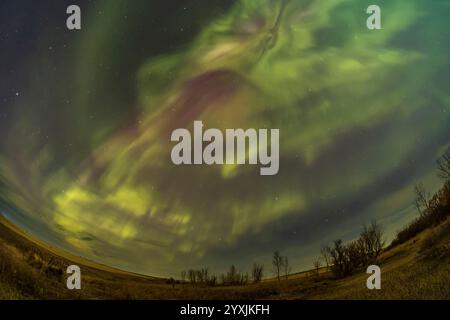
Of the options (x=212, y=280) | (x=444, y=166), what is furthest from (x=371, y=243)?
(x=212, y=280)

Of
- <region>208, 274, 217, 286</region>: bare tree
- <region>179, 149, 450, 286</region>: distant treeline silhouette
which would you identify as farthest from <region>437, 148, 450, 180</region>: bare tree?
<region>208, 274, 217, 286</region>: bare tree

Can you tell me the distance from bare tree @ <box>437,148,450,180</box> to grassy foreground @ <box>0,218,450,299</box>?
0.66 m

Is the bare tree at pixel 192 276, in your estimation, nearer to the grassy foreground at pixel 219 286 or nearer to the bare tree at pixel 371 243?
the grassy foreground at pixel 219 286

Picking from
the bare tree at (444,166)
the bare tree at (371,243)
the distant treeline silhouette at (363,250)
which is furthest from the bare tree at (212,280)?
the bare tree at (444,166)

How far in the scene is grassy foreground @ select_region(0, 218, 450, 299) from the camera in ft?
21.2

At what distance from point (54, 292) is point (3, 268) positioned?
0.80 metres

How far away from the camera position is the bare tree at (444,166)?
265 inches

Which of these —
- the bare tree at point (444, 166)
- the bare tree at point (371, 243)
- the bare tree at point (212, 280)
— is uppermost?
the bare tree at point (444, 166)

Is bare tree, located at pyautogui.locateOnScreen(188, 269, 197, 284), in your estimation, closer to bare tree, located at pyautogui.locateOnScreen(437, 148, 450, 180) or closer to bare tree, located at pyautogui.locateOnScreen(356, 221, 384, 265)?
bare tree, located at pyautogui.locateOnScreen(356, 221, 384, 265)

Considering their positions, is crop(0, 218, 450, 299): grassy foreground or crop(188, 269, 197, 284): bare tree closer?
crop(0, 218, 450, 299): grassy foreground

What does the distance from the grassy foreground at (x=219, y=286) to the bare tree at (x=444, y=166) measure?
662mm
